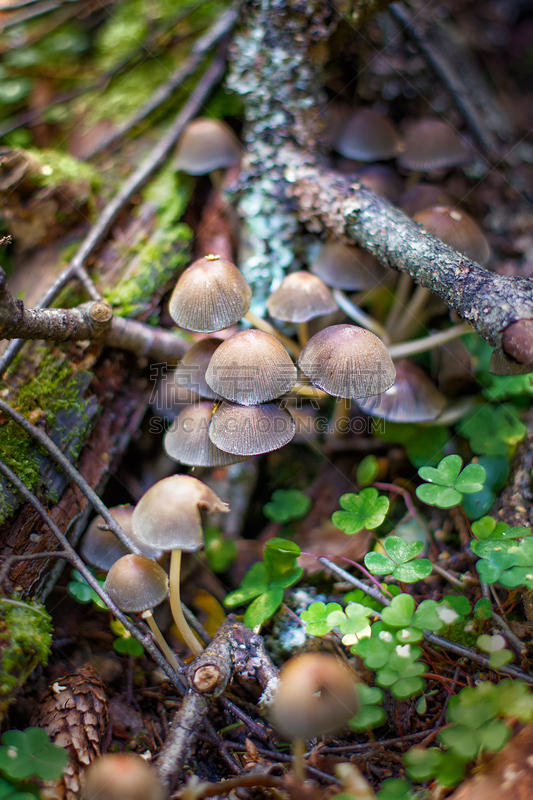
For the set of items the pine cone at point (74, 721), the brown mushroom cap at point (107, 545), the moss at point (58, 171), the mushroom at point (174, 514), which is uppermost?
the moss at point (58, 171)

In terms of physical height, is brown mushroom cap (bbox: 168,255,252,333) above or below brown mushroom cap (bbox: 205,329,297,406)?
above

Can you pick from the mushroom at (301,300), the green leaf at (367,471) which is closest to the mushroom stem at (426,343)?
the mushroom at (301,300)

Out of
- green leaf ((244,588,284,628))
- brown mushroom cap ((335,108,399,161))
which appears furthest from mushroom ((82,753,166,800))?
brown mushroom cap ((335,108,399,161))

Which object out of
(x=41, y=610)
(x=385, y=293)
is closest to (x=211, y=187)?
(x=385, y=293)

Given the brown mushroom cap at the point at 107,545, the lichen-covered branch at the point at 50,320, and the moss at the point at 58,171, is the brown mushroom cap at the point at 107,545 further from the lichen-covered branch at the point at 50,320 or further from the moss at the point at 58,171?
the moss at the point at 58,171

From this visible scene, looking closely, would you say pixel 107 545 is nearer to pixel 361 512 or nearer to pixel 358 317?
pixel 361 512

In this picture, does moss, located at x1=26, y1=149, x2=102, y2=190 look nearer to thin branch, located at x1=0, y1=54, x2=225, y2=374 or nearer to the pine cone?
thin branch, located at x1=0, y1=54, x2=225, y2=374
